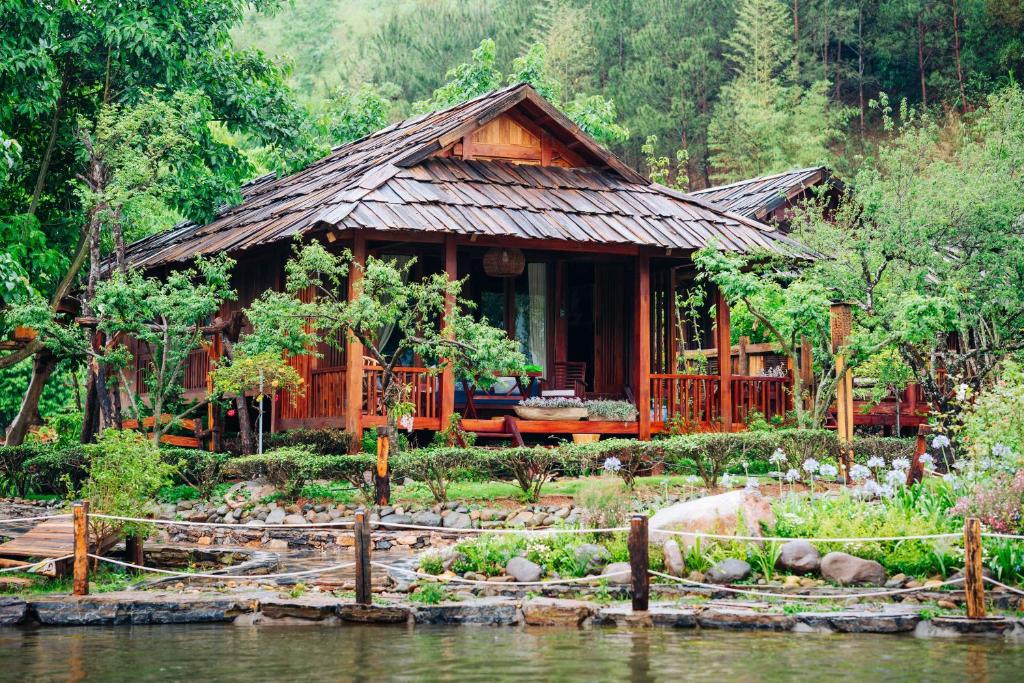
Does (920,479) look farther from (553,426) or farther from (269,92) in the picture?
(269,92)

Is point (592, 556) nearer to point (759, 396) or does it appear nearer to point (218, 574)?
point (218, 574)

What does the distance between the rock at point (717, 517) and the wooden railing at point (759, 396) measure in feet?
31.4

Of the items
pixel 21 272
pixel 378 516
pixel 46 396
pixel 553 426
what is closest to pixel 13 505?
pixel 21 272

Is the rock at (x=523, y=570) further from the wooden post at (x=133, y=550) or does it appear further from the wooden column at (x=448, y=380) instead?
the wooden column at (x=448, y=380)

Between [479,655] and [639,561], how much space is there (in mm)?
1933

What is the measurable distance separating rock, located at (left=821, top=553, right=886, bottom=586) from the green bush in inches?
346

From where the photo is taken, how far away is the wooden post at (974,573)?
11.2 meters

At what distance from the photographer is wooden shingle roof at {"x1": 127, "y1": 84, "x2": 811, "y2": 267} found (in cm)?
2006

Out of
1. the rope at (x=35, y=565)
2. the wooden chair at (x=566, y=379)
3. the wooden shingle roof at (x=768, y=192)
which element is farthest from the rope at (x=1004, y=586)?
the wooden shingle roof at (x=768, y=192)

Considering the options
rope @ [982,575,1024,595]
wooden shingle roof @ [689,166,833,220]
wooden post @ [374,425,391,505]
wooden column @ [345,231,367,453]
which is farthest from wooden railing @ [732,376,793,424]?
rope @ [982,575,1024,595]

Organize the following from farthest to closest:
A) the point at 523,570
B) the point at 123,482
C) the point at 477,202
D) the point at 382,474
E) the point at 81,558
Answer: the point at 477,202, the point at 382,474, the point at 123,482, the point at 523,570, the point at 81,558

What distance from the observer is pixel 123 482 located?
549 inches

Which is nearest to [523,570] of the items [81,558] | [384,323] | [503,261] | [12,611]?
[81,558]

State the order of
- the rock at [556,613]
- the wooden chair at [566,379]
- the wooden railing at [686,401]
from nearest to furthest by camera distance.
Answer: the rock at [556,613], the wooden railing at [686,401], the wooden chair at [566,379]
